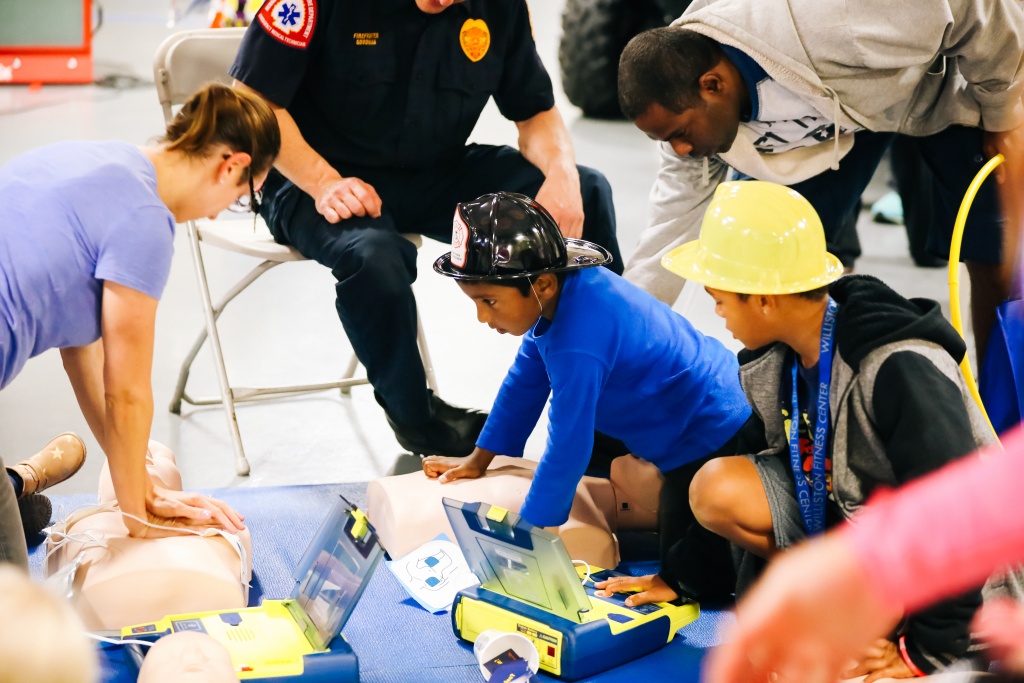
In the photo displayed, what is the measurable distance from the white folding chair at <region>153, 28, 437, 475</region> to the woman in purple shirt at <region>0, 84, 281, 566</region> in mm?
675

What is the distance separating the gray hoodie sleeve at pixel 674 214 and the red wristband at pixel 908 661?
1.16 meters

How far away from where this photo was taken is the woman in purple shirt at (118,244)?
194cm

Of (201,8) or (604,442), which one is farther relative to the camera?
(201,8)

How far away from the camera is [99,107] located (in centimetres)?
600

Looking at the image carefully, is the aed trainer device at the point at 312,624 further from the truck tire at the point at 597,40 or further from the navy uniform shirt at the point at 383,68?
the truck tire at the point at 597,40

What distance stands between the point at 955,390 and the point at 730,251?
40 centimetres

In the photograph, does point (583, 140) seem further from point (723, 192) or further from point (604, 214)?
point (723, 192)

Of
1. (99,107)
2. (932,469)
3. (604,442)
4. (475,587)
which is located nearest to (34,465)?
(475,587)

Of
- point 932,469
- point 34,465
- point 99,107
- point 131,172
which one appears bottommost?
point 99,107

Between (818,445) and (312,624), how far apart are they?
901 millimetres

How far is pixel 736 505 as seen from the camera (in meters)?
1.97

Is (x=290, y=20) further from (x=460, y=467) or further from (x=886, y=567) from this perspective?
(x=886, y=567)

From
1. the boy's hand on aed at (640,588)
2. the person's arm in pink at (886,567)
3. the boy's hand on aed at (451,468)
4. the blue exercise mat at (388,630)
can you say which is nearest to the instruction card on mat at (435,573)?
the blue exercise mat at (388,630)

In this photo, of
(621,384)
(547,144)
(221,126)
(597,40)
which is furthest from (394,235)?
(597,40)
